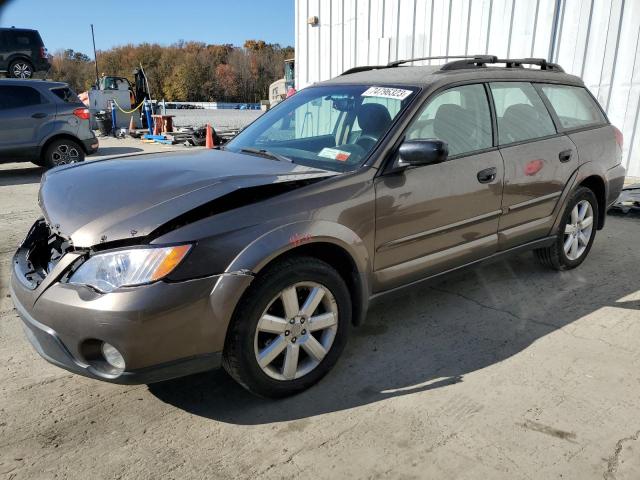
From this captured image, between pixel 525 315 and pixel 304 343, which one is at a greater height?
pixel 304 343

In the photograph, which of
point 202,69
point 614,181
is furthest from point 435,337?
point 202,69

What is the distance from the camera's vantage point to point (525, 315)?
3.77 m

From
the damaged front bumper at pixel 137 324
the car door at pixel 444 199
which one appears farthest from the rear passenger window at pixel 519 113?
the damaged front bumper at pixel 137 324

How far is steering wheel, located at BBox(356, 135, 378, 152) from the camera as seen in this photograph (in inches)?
123

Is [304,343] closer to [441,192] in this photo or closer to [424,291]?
[441,192]

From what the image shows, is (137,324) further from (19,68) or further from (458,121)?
(19,68)

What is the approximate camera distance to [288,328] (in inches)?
104

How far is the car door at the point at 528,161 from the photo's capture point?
12.3 ft

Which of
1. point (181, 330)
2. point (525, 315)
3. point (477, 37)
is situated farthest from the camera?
point (477, 37)

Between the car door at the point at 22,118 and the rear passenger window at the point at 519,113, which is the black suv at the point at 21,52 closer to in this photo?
the car door at the point at 22,118

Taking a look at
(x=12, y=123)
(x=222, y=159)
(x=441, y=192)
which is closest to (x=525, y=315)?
(x=441, y=192)

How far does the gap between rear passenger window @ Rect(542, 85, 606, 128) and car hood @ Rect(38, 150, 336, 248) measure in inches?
92.8

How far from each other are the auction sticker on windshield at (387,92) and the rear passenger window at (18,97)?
8.52 metres

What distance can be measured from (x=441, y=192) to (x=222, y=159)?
1370mm
